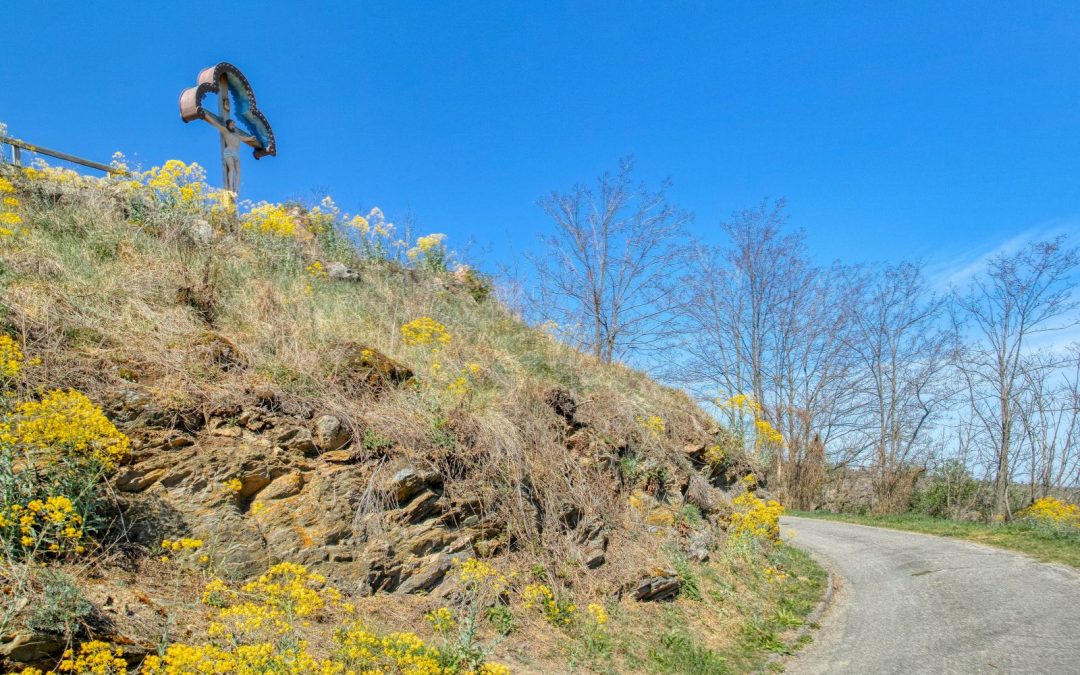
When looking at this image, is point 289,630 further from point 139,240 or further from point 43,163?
point 43,163

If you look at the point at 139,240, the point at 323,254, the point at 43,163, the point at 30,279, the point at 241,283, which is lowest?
the point at 30,279

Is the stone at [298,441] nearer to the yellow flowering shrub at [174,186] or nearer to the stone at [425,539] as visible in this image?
the stone at [425,539]

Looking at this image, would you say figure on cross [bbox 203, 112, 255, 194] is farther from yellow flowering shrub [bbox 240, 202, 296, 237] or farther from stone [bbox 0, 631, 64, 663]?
stone [bbox 0, 631, 64, 663]

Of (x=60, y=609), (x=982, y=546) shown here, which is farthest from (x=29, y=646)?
(x=982, y=546)

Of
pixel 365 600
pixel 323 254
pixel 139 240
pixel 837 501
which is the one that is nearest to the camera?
pixel 365 600

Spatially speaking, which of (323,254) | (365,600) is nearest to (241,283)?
(323,254)

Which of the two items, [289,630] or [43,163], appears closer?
[289,630]

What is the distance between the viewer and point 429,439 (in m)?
5.65

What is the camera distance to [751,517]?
28.1 feet

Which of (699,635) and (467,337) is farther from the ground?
(467,337)

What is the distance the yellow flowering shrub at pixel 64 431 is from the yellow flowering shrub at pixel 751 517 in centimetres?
778

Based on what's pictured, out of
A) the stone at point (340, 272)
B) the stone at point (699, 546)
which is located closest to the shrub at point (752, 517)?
the stone at point (699, 546)

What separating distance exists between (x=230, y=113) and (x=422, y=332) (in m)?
7.03

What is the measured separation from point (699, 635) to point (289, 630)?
454 centimetres
